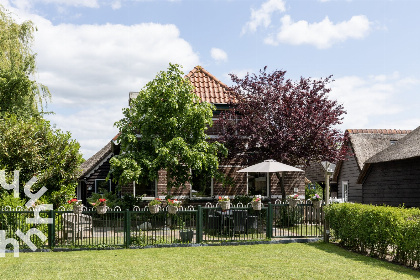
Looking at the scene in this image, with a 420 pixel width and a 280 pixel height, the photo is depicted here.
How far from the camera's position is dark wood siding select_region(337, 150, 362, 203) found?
102ft

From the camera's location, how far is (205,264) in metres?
10.7

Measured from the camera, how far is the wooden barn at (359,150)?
30.5 meters

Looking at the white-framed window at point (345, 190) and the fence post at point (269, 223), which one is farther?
the white-framed window at point (345, 190)

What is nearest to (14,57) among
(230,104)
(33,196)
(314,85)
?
(33,196)

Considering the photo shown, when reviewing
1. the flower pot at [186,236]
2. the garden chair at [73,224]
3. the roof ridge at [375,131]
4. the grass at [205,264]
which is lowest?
the grass at [205,264]

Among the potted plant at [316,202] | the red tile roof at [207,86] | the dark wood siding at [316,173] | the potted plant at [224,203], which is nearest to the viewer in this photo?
the potted plant at [224,203]

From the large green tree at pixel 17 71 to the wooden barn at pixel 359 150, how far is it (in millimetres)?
20596

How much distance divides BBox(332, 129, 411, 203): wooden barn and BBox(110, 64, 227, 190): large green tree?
49.4 feet

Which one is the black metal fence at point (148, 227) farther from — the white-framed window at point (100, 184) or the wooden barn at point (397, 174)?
the white-framed window at point (100, 184)

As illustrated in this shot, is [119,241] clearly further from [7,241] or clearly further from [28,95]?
[28,95]

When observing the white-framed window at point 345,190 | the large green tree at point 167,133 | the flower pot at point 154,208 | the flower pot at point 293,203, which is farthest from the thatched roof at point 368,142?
the flower pot at point 154,208

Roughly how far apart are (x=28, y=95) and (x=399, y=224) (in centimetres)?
1842

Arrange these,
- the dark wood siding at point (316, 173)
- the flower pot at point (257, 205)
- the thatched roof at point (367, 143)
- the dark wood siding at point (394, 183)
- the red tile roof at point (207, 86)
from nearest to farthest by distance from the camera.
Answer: the flower pot at point (257, 205) < the dark wood siding at point (394, 183) < the red tile roof at point (207, 86) < the thatched roof at point (367, 143) < the dark wood siding at point (316, 173)

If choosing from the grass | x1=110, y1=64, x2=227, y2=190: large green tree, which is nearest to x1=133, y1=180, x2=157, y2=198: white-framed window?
x1=110, y1=64, x2=227, y2=190: large green tree
